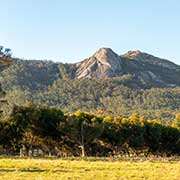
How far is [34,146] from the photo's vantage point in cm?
8400

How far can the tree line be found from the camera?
7581cm

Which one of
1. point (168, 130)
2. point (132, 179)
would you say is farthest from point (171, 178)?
point (168, 130)

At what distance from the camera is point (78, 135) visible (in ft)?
252

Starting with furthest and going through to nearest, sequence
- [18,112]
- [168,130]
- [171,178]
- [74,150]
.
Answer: [168,130] < [74,150] < [18,112] < [171,178]

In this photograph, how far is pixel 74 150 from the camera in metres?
82.0

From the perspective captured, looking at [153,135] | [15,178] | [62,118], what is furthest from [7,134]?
[15,178]

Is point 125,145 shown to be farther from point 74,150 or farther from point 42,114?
point 42,114

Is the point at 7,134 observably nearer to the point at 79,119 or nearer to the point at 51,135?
the point at 51,135

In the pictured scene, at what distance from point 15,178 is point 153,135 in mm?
68305

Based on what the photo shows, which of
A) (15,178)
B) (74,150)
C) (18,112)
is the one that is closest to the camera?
(15,178)

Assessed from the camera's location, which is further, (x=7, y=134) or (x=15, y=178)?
(x=7, y=134)

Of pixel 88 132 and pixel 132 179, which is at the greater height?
pixel 88 132

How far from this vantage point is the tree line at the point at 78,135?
75.8 metres

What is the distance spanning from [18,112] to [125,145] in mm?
23297
